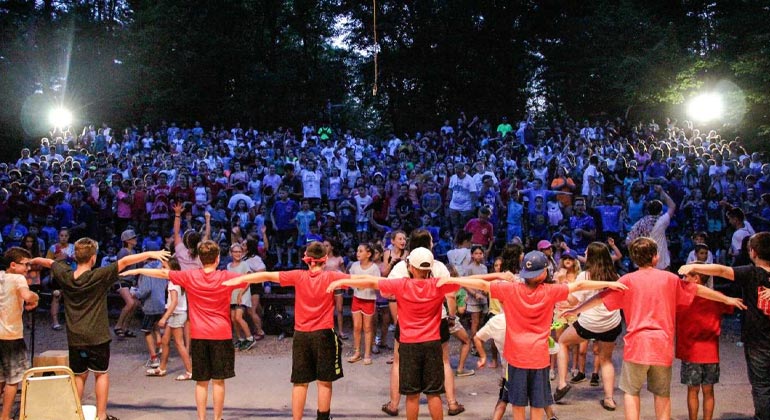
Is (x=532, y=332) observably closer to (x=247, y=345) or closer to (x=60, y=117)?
(x=247, y=345)

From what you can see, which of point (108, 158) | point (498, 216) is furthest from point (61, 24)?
point (498, 216)

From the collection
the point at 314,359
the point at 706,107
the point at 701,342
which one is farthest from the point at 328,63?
the point at 701,342

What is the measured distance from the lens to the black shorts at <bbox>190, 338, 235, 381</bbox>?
618 cm

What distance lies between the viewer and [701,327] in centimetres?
591

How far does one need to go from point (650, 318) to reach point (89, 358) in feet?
17.5

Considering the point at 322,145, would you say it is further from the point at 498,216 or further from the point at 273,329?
the point at 273,329

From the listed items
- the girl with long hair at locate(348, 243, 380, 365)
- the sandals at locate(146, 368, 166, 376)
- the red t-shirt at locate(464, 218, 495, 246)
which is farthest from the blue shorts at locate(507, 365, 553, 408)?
the red t-shirt at locate(464, 218, 495, 246)

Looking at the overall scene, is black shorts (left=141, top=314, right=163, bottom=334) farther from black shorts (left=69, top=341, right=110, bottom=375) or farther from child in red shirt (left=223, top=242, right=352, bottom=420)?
child in red shirt (left=223, top=242, right=352, bottom=420)

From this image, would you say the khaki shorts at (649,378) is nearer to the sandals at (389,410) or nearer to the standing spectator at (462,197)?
the sandals at (389,410)

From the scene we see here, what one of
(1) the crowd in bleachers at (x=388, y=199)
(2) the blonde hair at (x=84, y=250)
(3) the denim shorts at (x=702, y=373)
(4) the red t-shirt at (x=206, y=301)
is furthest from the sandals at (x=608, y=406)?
(2) the blonde hair at (x=84, y=250)

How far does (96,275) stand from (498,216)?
10063 millimetres

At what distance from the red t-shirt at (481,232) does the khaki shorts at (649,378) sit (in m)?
7.29

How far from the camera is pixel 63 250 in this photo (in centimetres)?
1230

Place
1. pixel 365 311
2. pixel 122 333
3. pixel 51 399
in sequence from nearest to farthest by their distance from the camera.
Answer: pixel 51 399, pixel 365 311, pixel 122 333
